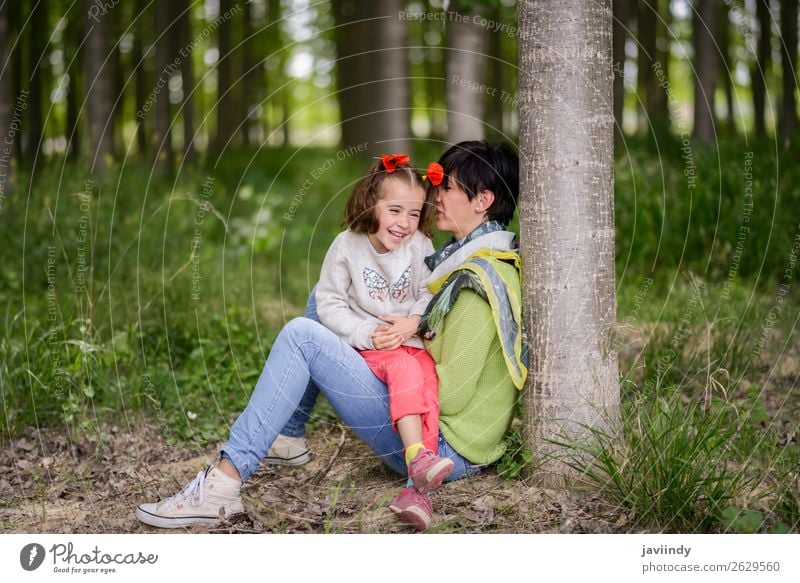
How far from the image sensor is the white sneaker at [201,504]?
287 centimetres

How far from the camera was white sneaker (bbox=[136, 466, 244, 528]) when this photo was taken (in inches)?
113

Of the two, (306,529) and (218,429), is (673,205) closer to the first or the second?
(218,429)

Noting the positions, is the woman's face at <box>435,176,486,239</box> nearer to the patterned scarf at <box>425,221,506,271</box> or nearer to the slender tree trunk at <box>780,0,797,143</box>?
the patterned scarf at <box>425,221,506,271</box>

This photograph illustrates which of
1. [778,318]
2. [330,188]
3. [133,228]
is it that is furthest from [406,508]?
[330,188]

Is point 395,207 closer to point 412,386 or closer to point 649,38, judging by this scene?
point 412,386

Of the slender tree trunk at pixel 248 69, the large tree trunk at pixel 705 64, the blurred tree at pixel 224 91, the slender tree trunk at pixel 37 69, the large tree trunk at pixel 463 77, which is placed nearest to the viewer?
the large tree trunk at pixel 463 77

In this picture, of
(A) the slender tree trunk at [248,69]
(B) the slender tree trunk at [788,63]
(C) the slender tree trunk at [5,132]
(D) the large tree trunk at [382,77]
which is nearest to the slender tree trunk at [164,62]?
(D) the large tree trunk at [382,77]

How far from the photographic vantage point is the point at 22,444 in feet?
12.3

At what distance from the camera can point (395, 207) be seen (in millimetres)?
3100

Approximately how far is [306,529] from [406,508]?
1.25ft

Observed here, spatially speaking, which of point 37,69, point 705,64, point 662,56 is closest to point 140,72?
point 37,69

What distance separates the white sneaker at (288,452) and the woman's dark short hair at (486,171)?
125 centimetres

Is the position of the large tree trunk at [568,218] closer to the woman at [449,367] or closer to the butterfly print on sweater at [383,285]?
the woman at [449,367]

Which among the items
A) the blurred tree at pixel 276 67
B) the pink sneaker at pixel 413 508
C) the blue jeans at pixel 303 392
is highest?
the blurred tree at pixel 276 67
